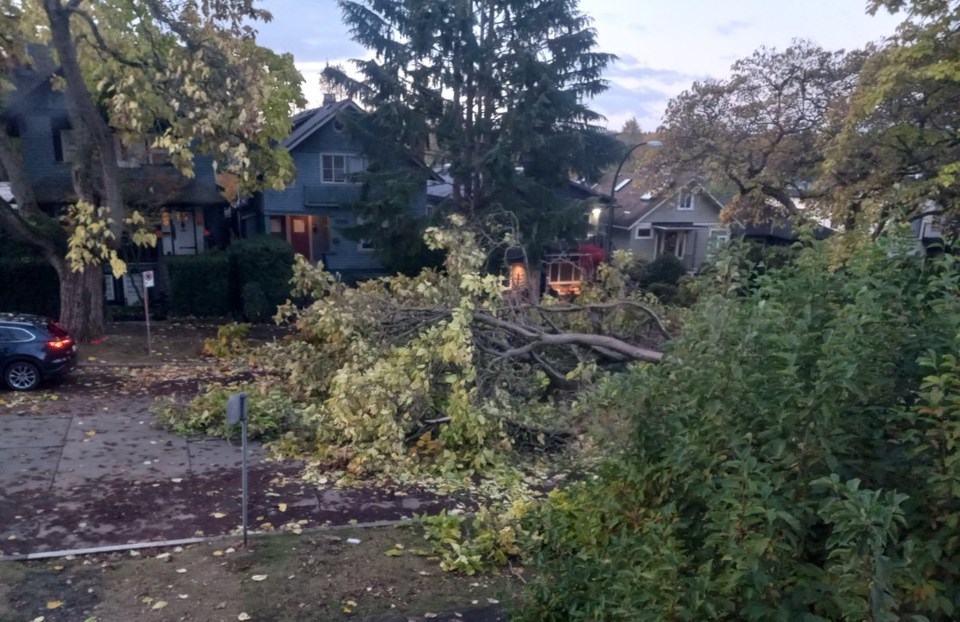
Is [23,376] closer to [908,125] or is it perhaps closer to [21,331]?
[21,331]

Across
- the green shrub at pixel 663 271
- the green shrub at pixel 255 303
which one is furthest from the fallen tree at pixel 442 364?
the green shrub at pixel 663 271

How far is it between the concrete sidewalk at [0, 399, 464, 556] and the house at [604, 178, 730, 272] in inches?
1140

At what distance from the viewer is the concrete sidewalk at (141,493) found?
25.9 feet

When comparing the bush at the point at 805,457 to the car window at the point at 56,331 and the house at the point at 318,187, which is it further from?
the house at the point at 318,187

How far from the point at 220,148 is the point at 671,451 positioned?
499 inches

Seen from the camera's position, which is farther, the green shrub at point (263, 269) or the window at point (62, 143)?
the window at point (62, 143)

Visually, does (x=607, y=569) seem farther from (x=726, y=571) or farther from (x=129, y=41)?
(x=129, y=41)

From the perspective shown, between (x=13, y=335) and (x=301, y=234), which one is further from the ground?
(x=301, y=234)

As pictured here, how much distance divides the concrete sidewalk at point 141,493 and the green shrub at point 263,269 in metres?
12.1

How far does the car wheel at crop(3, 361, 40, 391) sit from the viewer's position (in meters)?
13.7

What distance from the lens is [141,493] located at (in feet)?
29.4

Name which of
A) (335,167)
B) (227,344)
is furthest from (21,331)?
(335,167)

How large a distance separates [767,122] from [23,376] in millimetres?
21304

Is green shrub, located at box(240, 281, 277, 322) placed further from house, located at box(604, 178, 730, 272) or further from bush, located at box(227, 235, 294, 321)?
house, located at box(604, 178, 730, 272)
